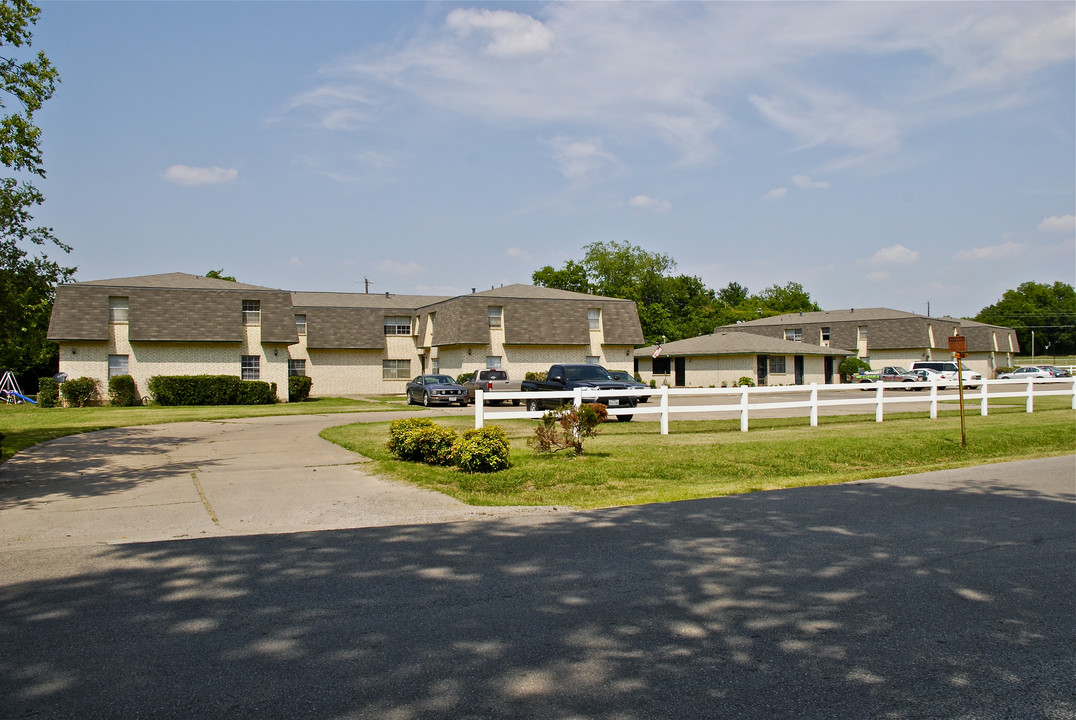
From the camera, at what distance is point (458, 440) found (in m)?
13.3

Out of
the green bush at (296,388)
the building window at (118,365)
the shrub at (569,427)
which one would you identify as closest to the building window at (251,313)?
the green bush at (296,388)

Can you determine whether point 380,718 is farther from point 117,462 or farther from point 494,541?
point 117,462

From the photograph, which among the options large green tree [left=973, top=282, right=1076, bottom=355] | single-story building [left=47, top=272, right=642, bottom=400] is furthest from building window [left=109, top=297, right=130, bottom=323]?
large green tree [left=973, top=282, right=1076, bottom=355]

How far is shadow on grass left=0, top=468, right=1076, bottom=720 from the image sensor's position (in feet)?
13.4

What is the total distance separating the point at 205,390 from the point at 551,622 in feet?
115

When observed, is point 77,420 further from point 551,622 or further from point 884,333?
point 884,333

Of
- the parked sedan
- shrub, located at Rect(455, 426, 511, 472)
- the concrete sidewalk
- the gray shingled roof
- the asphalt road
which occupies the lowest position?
the asphalt road

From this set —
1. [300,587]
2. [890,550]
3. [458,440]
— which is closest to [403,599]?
[300,587]

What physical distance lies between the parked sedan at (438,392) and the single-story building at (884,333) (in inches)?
1472

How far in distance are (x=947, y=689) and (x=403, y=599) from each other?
3604 millimetres

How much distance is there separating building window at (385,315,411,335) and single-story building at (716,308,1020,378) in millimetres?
29681

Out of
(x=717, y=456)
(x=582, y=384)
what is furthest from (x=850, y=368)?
(x=717, y=456)

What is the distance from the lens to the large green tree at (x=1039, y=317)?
120 meters

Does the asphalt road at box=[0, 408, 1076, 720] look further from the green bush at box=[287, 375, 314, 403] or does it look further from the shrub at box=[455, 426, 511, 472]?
the green bush at box=[287, 375, 314, 403]
